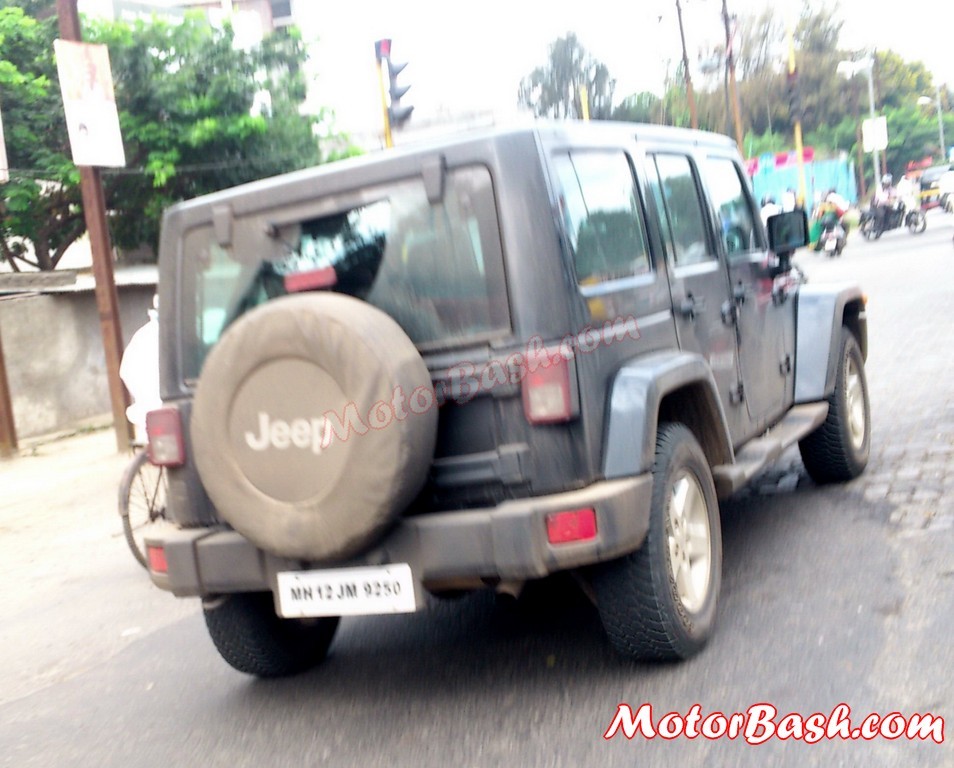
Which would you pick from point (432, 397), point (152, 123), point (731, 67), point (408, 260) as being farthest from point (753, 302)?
point (731, 67)

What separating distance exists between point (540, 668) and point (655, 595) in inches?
26.5

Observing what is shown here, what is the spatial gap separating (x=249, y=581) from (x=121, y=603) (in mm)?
2746

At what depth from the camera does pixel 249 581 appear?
3953mm

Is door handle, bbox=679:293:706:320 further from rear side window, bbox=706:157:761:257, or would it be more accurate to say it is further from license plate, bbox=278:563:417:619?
license plate, bbox=278:563:417:619

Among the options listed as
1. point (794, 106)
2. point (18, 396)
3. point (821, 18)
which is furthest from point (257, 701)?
point (821, 18)

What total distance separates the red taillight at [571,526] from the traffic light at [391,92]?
32.2 ft

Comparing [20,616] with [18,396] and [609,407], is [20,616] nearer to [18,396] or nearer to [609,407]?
[609,407]

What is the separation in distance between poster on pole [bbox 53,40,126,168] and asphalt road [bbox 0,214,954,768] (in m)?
6.56

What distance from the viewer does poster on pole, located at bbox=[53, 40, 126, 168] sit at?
466 inches

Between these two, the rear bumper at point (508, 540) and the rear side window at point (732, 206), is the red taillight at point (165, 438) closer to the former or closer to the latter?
the rear bumper at point (508, 540)

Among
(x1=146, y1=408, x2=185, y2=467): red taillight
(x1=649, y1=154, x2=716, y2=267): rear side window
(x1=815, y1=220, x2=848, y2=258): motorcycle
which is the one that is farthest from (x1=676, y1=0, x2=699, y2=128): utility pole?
(x1=146, y1=408, x2=185, y2=467): red taillight

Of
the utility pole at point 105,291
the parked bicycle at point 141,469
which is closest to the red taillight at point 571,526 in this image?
the parked bicycle at point 141,469

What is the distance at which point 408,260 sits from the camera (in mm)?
3857

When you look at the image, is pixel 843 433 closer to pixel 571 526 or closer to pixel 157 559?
pixel 571 526
